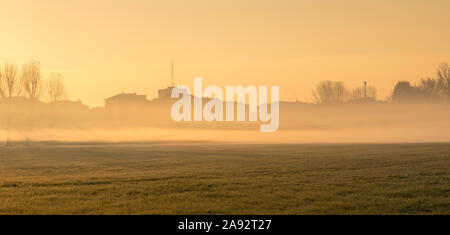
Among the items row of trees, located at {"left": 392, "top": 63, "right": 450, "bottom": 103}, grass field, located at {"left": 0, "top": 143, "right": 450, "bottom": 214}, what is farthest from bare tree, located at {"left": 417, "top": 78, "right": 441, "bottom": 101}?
grass field, located at {"left": 0, "top": 143, "right": 450, "bottom": 214}

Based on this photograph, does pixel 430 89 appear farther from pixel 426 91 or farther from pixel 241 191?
pixel 241 191

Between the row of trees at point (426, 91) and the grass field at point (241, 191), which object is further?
the row of trees at point (426, 91)

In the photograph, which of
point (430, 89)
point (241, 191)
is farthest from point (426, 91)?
point (241, 191)

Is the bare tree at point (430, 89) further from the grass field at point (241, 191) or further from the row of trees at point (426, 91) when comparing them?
the grass field at point (241, 191)

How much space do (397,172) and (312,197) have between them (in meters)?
11.6

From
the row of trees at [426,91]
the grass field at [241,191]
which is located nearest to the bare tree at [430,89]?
the row of trees at [426,91]

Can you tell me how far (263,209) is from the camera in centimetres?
1838

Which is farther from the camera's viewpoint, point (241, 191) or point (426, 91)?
point (426, 91)

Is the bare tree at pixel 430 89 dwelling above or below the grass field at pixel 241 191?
above

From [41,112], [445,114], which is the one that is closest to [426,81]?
[445,114]

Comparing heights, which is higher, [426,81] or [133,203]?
[426,81]

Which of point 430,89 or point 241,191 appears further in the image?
point 430,89

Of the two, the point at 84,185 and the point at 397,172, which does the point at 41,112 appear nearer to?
the point at 84,185
